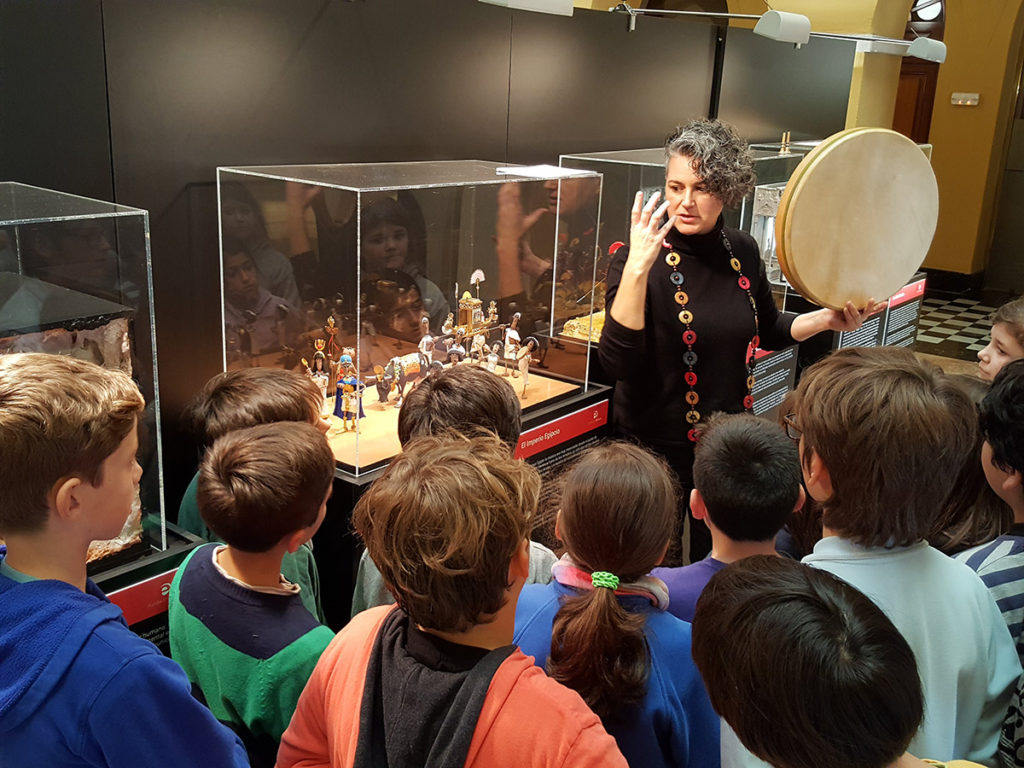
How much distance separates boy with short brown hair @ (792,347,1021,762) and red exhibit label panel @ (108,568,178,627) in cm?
159

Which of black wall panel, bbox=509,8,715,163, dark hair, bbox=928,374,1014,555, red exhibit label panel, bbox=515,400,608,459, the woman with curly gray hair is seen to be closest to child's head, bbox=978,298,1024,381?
the woman with curly gray hair

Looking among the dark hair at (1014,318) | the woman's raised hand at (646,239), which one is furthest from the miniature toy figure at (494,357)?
the dark hair at (1014,318)

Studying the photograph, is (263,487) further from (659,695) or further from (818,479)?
(818,479)

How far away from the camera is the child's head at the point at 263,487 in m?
1.73

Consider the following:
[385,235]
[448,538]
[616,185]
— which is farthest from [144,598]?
[616,185]

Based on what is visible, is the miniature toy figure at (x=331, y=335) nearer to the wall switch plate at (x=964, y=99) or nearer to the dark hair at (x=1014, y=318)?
the dark hair at (x=1014, y=318)

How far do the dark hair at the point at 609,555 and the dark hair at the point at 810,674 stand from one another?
0.31 m

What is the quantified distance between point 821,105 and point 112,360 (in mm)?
5405

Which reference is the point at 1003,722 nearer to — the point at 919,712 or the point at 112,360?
the point at 919,712

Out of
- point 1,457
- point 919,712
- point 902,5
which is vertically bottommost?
point 919,712

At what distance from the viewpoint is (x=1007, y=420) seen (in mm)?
1703

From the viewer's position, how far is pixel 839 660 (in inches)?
40.4

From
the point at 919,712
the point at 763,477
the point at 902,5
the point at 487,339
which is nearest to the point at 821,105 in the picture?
the point at 902,5

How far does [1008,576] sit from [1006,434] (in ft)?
0.86
